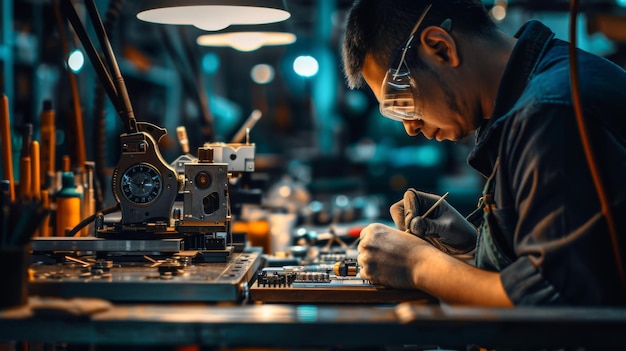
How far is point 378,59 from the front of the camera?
182 centimetres

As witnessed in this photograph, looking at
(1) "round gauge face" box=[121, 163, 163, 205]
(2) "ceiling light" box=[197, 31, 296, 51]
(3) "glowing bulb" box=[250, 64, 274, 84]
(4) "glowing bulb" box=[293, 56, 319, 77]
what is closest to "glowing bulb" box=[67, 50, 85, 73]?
(2) "ceiling light" box=[197, 31, 296, 51]

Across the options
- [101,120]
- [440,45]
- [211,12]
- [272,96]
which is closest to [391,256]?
[440,45]

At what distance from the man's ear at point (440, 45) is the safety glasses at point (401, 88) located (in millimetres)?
37

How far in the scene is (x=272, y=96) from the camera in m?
10.6

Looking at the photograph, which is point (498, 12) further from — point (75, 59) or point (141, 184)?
point (141, 184)

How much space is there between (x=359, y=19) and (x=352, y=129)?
25.8ft

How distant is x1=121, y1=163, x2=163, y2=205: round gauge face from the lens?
187cm

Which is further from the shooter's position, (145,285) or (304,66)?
(304,66)

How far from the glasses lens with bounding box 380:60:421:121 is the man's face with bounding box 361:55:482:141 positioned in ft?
0.05

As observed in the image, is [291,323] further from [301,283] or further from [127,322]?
[301,283]

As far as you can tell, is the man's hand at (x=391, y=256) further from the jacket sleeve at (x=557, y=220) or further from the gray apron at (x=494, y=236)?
the jacket sleeve at (x=557, y=220)

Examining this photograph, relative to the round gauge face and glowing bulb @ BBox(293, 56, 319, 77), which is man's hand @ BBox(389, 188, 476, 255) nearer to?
the round gauge face

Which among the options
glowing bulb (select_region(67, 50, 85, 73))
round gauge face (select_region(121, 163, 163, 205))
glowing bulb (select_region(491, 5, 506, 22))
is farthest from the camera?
glowing bulb (select_region(491, 5, 506, 22))

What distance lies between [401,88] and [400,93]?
1 centimetres
